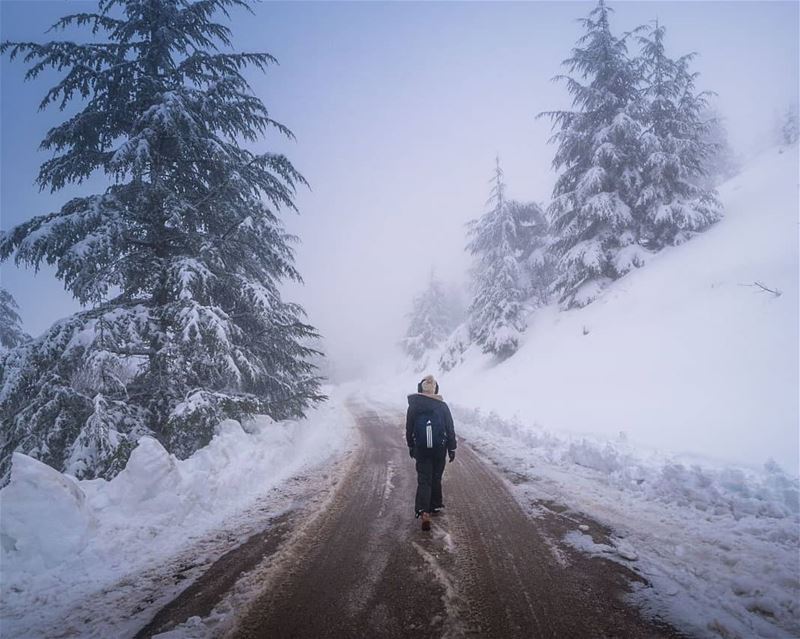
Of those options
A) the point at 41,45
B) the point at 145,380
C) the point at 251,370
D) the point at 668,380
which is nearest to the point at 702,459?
the point at 668,380

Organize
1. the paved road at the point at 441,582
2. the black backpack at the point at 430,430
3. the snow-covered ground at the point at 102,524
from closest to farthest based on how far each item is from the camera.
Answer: the paved road at the point at 441,582 → the snow-covered ground at the point at 102,524 → the black backpack at the point at 430,430

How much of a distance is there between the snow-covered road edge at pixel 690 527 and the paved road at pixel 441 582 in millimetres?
396

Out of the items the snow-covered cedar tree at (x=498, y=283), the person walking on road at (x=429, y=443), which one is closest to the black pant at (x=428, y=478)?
the person walking on road at (x=429, y=443)

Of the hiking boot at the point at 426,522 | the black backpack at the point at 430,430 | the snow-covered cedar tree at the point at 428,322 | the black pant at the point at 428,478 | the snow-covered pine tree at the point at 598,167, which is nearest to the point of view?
the hiking boot at the point at 426,522

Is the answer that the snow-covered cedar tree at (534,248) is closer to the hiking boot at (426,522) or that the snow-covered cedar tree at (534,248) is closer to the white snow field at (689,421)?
the white snow field at (689,421)

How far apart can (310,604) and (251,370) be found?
19.2ft

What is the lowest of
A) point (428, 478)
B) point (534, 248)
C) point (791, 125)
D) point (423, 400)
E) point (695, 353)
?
point (428, 478)

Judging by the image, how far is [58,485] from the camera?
183 inches

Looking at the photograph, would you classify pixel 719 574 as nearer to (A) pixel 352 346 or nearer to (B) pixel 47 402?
(B) pixel 47 402

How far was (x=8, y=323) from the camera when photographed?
20781 millimetres

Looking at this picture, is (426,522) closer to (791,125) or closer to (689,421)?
(689,421)

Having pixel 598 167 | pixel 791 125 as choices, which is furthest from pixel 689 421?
pixel 791 125

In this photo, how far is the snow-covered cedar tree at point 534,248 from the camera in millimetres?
22188

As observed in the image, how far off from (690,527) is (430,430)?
11.2 feet
